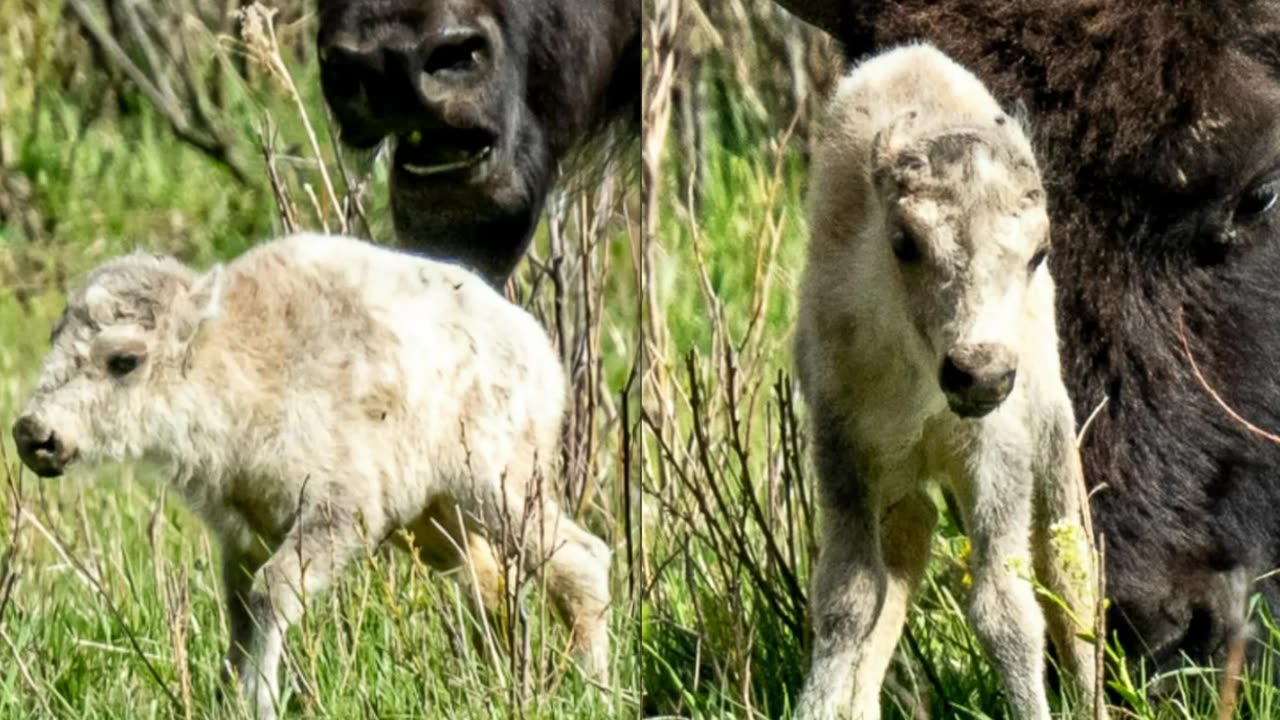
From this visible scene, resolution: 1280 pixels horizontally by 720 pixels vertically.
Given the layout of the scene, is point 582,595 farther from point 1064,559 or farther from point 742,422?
point 1064,559

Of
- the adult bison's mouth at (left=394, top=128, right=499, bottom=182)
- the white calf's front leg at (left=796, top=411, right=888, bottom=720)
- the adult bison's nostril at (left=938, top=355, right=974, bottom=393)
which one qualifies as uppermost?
the adult bison's nostril at (left=938, top=355, right=974, bottom=393)

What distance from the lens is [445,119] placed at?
406 cm

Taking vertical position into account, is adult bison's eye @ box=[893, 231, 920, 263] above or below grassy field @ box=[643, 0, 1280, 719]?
above

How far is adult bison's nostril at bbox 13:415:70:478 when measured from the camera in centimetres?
405

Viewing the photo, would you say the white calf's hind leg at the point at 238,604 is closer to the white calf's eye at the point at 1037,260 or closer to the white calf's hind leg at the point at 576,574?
the white calf's hind leg at the point at 576,574

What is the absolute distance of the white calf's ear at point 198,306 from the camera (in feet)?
13.6

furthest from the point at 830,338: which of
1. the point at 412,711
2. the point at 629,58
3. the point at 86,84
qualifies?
the point at 86,84

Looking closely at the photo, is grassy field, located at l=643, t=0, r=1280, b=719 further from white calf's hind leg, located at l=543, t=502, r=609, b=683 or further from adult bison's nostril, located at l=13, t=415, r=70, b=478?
adult bison's nostril, located at l=13, t=415, r=70, b=478

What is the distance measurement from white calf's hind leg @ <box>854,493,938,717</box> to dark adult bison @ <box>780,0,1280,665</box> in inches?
18.4

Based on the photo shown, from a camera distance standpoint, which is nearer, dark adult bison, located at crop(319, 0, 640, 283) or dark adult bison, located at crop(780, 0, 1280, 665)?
dark adult bison, located at crop(319, 0, 640, 283)

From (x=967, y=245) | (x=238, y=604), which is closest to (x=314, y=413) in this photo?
(x=238, y=604)

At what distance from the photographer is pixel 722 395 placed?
4820 millimetres

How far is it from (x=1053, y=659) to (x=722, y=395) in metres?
1.29

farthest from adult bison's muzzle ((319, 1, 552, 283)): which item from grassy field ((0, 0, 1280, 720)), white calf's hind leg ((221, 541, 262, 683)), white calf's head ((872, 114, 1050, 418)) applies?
white calf's head ((872, 114, 1050, 418))
